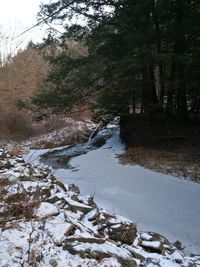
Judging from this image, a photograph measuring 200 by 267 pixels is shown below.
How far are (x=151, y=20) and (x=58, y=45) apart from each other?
4.31 meters

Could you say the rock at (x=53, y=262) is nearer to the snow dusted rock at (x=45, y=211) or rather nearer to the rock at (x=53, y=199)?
the snow dusted rock at (x=45, y=211)

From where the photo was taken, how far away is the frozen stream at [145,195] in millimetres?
6699

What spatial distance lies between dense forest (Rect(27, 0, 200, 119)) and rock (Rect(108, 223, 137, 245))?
26.5ft

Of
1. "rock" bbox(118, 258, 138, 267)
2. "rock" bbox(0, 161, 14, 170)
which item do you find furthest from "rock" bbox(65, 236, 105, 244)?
"rock" bbox(0, 161, 14, 170)

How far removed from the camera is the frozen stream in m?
6.70

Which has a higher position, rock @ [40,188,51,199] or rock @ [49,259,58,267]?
rock @ [40,188,51,199]

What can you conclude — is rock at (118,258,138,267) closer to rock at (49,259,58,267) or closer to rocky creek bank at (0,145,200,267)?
rocky creek bank at (0,145,200,267)

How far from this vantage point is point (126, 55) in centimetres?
1354

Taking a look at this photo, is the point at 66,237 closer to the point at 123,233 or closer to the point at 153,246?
the point at 123,233

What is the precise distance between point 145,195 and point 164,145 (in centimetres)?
556

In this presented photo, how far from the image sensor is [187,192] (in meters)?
8.63

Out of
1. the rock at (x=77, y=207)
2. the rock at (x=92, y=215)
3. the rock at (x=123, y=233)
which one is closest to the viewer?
the rock at (x=123, y=233)

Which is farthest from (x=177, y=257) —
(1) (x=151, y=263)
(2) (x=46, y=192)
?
(2) (x=46, y=192)

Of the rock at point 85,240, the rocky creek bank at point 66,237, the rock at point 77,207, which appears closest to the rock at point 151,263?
the rocky creek bank at point 66,237
